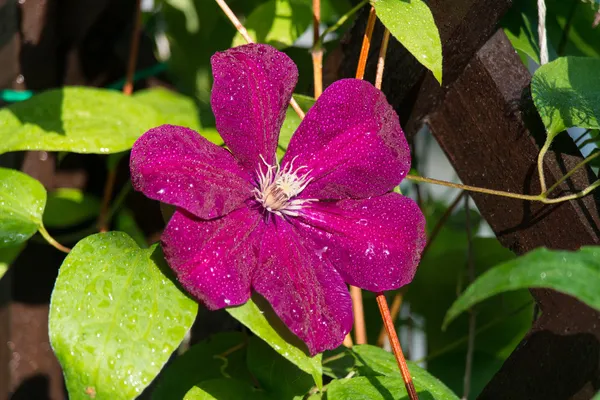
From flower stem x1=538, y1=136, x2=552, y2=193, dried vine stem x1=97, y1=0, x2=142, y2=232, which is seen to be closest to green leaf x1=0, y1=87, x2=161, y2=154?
dried vine stem x1=97, y1=0, x2=142, y2=232

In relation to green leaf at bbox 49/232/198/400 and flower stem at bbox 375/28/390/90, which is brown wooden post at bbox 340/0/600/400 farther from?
green leaf at bbox 49/232/198/400

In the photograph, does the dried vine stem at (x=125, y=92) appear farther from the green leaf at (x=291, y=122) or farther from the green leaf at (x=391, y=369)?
the green leaf at (x=391, y=369)

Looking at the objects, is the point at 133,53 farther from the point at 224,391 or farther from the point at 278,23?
the point at 224,391

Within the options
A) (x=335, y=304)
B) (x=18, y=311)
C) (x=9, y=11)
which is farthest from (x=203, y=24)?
(x=335, y=304)

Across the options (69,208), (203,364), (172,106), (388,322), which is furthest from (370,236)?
(69,208)

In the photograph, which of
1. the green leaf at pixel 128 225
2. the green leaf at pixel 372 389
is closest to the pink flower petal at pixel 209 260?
the green leaf at pixel 372 389

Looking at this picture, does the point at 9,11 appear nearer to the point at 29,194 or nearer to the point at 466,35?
the point at 29,194

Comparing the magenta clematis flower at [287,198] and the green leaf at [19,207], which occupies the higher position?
the magenta clematis flower at [287,198]
